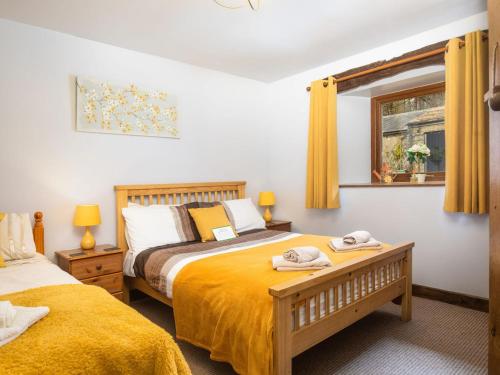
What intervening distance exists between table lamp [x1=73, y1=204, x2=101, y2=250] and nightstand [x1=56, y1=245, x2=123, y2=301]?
6cm

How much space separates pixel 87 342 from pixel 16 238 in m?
1.64

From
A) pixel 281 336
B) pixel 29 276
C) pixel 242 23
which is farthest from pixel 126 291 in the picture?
pixel 242 23

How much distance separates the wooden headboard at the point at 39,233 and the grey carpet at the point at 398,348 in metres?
1.02

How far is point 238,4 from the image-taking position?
2.43 meters

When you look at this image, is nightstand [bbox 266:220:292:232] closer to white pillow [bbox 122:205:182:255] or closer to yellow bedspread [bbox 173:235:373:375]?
white pillow [bbox 122:205:182:255]

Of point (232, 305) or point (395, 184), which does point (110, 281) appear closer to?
point (232, 305)

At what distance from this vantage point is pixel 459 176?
2.67 metres

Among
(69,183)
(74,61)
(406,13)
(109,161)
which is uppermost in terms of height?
(406,13)

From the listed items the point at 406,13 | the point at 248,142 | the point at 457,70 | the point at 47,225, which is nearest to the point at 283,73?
the point at 248,142

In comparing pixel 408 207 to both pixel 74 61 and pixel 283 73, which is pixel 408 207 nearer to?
pixel 283 73

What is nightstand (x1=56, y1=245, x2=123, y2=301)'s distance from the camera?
8.11ft

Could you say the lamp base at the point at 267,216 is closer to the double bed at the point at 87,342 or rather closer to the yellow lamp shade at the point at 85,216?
the yellow lamp shade at the point at 85,216

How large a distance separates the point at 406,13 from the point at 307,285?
2334mm

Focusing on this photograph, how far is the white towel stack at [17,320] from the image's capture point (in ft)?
3.33
